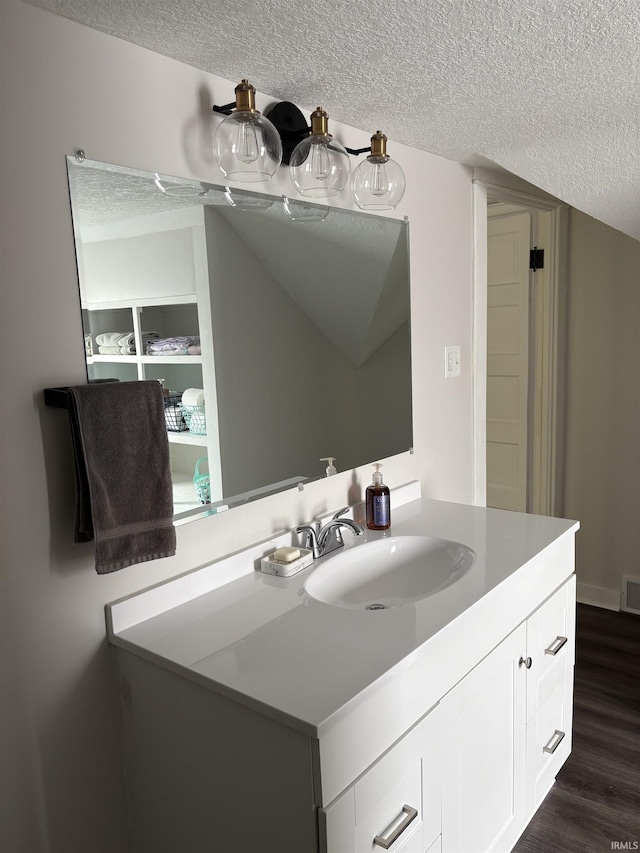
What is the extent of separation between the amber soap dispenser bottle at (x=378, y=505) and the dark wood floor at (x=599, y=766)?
96cm

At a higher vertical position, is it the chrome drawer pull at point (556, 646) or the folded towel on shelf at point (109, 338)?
the folded towel on shelf at point (109, 338)

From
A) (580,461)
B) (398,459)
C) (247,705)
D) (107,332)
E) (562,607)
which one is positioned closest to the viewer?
(247,705)

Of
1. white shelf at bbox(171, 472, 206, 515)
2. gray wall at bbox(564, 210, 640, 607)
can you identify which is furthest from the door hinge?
white shelf at bbox(171, 472, 206, 515)

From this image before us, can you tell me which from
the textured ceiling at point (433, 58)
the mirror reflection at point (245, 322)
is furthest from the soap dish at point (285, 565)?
→ the textured ceiling at point (433, 58)

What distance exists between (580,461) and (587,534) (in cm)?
37

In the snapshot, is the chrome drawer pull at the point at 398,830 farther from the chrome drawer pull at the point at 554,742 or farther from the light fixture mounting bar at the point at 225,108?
the light fixture mounting bar at the point at 225,108

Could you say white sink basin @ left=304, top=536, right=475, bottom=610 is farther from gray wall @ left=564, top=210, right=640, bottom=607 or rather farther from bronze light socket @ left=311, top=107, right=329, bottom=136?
gray wall @ left=564, top=210, right=640, bottom=607

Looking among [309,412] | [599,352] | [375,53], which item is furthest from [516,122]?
[599,352]

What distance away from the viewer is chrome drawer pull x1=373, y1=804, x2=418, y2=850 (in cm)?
121

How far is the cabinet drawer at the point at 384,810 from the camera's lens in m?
1.10

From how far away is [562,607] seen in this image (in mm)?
1930

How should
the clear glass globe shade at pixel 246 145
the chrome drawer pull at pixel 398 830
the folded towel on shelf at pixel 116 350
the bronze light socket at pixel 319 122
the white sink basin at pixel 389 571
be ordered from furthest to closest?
the white sink basin at pixel 389 571
the bronze light socket at pixel 319 122
the clear glass globe shade at pixel 246 145
the folded towel on shelf at pixel 116 350
the chrome drawer pull at pixel 398 830

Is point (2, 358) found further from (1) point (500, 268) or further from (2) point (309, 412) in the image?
(1) point (500, 268)

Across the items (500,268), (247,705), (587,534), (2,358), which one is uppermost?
(500,268)
